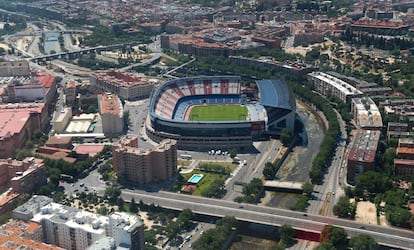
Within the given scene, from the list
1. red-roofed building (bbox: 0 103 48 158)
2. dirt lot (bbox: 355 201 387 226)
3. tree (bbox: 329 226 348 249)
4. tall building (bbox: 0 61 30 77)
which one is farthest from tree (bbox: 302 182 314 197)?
tall building (bbox: 0 61 30 77)

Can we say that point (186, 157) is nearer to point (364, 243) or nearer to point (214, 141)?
point (214, 141)

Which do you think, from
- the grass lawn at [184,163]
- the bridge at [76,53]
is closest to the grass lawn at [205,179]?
the grass lawn at [184,163]

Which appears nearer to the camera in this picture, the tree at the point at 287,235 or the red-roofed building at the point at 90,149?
the tree at the point at 287,235

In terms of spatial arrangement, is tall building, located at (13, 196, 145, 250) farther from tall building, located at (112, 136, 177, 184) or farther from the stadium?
the stadium

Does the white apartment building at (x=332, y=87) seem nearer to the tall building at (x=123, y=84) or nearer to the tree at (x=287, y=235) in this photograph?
the tall building at (x=123, y=84)

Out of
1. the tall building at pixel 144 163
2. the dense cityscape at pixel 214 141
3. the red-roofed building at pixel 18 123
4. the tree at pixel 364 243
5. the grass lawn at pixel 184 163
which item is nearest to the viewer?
the tree at pixel 364 243

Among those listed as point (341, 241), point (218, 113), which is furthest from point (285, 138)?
point (341, 241)
